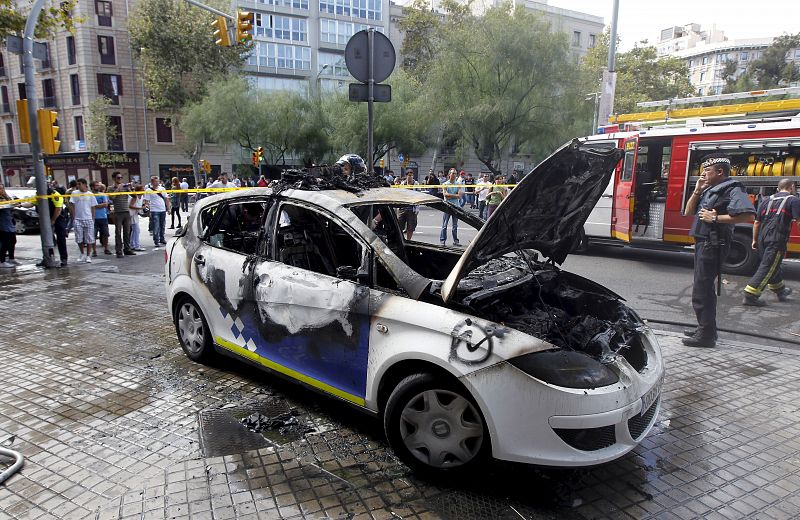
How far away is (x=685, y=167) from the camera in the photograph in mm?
9711

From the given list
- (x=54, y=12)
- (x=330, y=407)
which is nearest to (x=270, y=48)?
(x=54, y=12)

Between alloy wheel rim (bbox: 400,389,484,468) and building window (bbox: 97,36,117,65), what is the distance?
46196 millimetres

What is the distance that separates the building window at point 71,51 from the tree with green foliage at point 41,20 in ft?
113

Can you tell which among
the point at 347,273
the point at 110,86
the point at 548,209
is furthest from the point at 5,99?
the point at 548,209

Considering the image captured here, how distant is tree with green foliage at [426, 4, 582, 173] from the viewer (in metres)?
26.4

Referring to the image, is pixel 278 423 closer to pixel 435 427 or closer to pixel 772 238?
pixel 435 427

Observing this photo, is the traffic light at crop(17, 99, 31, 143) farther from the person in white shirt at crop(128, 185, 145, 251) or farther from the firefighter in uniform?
the firefighter in uniform

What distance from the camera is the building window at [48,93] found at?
41938 mm

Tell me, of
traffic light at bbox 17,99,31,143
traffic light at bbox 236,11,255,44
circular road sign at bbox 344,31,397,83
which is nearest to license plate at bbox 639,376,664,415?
circular road sign at bbox 344,31,397,83

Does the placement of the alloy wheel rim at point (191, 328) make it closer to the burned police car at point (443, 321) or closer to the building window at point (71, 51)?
the burned police car at point (443, 321)

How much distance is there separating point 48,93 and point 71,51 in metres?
4.56

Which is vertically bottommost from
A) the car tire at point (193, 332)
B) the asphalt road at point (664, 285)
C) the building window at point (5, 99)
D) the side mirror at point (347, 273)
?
the asphalt road at point (664, 285)

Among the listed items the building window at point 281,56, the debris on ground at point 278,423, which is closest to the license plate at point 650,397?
the debris on ground at point 278,423

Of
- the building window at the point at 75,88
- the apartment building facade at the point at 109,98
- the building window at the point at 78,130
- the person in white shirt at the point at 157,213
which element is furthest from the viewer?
the building window at the point at 78,130
